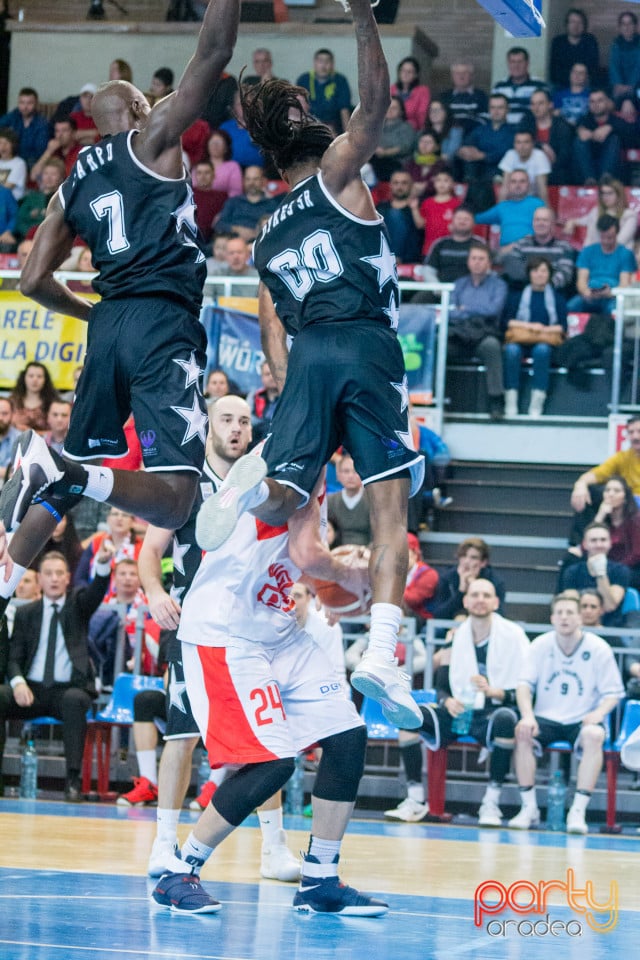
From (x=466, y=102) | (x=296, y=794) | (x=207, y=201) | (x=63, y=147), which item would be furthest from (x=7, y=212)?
(x=296, y=794)

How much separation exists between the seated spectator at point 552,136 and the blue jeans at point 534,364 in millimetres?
3363

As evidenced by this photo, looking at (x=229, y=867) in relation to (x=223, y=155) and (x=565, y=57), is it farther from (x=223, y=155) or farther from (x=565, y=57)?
(x=565, y=57)

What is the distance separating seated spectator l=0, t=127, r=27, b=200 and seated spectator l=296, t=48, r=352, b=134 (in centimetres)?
375

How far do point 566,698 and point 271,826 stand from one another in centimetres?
448

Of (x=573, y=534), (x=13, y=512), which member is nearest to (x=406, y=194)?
(x=573, y=534)

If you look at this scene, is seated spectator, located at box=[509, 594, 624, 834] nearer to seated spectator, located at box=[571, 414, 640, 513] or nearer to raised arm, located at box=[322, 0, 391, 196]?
seated spectator, located at box=[571, 414, 640, 513]

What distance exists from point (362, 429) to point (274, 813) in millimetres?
2248

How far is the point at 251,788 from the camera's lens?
19.2 feet

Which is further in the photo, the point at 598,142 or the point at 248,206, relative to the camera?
the point at 598,142

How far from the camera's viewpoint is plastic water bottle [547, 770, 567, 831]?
35.0 feet

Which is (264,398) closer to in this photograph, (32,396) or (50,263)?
(32,396)

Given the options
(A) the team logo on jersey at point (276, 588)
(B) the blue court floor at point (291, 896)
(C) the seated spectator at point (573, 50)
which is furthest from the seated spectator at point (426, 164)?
(A) the team logo on jersey at point (276, 588)

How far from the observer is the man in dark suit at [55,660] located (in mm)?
11273

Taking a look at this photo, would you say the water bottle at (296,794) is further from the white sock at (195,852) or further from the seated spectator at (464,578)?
the white sock at (195,852)
